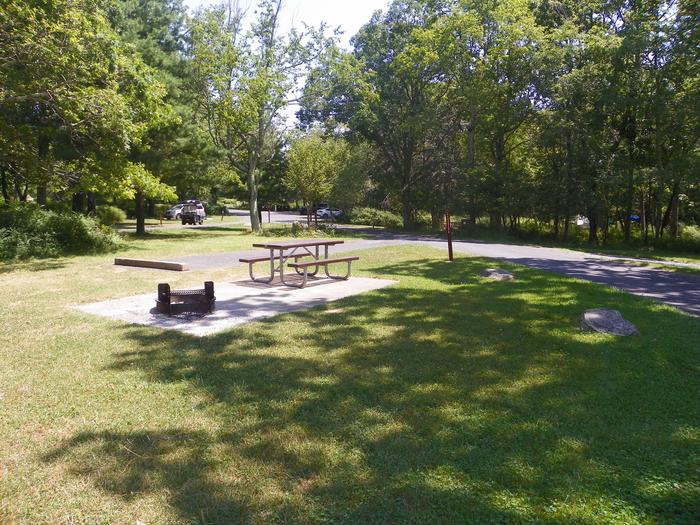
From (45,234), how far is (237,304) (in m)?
A: 10.5

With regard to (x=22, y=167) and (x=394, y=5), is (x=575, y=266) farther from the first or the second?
(x=394, y=5)

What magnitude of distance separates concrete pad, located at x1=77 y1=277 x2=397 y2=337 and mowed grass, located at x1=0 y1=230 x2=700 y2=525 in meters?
0.41

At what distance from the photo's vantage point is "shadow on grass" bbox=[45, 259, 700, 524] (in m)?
2.58

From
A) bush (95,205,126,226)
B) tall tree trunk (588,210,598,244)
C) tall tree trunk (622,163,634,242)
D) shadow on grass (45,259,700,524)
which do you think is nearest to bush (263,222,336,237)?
bush (95,205,126,226)

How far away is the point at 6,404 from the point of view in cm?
376

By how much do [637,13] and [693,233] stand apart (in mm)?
9976

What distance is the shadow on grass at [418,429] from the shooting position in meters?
2.58

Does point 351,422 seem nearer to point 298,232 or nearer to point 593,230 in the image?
point 298,232

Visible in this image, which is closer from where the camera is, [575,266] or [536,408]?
[536,408]

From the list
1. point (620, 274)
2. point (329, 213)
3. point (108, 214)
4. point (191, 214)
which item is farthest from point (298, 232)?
point (329, 213)

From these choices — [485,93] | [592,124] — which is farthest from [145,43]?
[592,124]

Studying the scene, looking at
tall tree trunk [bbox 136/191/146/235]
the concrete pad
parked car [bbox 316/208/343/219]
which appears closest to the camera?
the concrete pad

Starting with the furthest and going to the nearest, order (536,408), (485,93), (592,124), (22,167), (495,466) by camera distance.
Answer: (485,93)
(592,124)
(22,167)
(536,408)
(495,466)

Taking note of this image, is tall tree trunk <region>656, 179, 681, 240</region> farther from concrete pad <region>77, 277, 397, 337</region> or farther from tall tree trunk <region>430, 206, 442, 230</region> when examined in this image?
concrete pad <region>77, 277, 397, 337</region>
